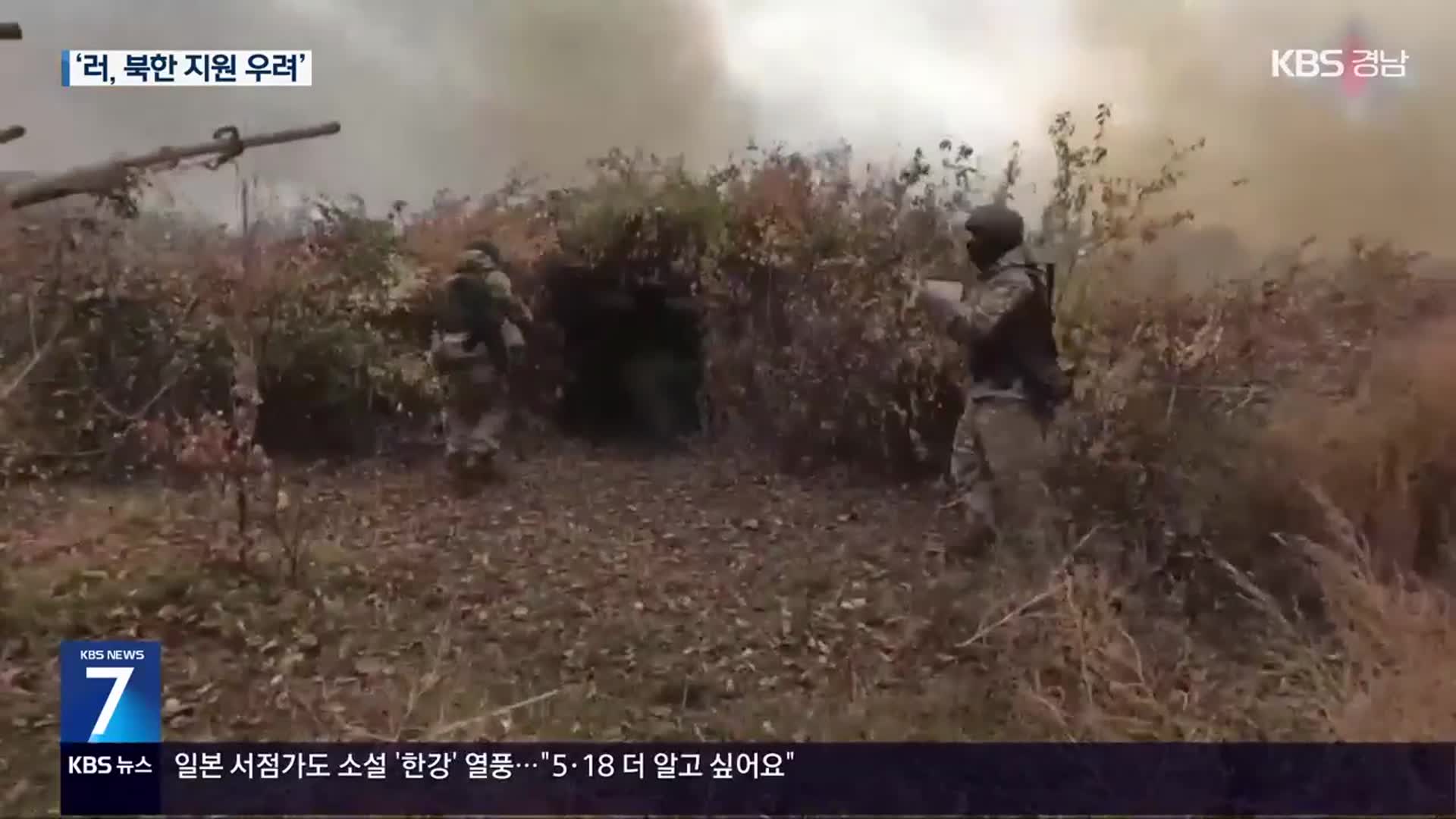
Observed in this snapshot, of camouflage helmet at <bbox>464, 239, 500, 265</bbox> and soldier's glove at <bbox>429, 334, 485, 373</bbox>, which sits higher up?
camouflage helmet at <bbox>464, 239, 500, 265</bbox>

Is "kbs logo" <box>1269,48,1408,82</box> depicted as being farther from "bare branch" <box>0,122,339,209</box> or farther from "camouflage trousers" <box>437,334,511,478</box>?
"bare branch" <box>0,122,339,209</box>

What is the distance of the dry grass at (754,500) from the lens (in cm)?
253

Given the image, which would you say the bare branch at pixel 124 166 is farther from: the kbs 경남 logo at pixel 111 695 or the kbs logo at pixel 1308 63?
the kbs logo at pixel 1308 63

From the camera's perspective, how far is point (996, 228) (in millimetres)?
2596

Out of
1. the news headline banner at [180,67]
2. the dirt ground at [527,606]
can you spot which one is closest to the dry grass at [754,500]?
the dirt ground at [527,606]

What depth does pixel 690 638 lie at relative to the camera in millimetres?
2549

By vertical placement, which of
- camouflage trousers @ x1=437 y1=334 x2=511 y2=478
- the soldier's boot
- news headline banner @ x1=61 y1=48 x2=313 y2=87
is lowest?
the soldier's boot

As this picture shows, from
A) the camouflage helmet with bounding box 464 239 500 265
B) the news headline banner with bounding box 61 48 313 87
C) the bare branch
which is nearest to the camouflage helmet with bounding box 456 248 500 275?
the camouflage helmet with bounding box 464 239 500 265

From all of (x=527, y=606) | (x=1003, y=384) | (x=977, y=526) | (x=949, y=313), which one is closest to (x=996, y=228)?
(x=949, y=313)

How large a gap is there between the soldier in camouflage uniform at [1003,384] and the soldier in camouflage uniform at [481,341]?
1028 mm

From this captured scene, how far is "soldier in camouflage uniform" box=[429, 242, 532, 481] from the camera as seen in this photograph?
2586mm

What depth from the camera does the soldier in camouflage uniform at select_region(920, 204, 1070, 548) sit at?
258 cm

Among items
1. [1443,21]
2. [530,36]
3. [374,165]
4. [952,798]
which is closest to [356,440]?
[374,165]

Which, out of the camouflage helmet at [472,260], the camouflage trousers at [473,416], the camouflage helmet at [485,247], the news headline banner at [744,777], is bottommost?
the news headline banner at [744,777]
